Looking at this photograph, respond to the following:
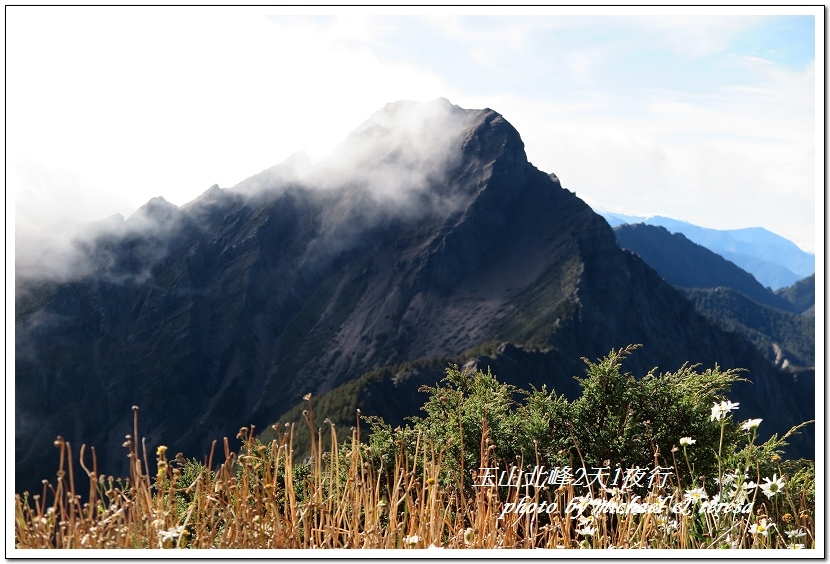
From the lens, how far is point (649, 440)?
948cm

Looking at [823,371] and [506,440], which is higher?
[823,371]

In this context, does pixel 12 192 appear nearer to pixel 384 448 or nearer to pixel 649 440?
pixel 384 448

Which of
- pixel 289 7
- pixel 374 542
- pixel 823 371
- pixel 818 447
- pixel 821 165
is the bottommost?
pixel 374 542

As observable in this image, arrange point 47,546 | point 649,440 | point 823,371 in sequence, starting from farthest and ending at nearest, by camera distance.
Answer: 1. point 649,440
2. point 823,371
3. point 47,546

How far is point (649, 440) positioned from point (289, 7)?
730cm

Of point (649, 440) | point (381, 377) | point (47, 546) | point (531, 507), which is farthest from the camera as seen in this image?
point (381, 377)

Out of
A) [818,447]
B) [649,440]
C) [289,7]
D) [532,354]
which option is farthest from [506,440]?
[532,354]

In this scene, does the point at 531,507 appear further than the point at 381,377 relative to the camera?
No

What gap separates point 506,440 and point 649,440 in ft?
6.04

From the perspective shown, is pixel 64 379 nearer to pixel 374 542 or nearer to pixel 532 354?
pixel 532 354

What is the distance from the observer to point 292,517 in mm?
5863

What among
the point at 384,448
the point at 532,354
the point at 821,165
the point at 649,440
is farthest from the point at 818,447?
the point at 532,354

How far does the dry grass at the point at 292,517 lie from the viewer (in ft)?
17.8

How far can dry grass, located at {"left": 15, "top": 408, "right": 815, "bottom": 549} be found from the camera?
5438 millimetres
